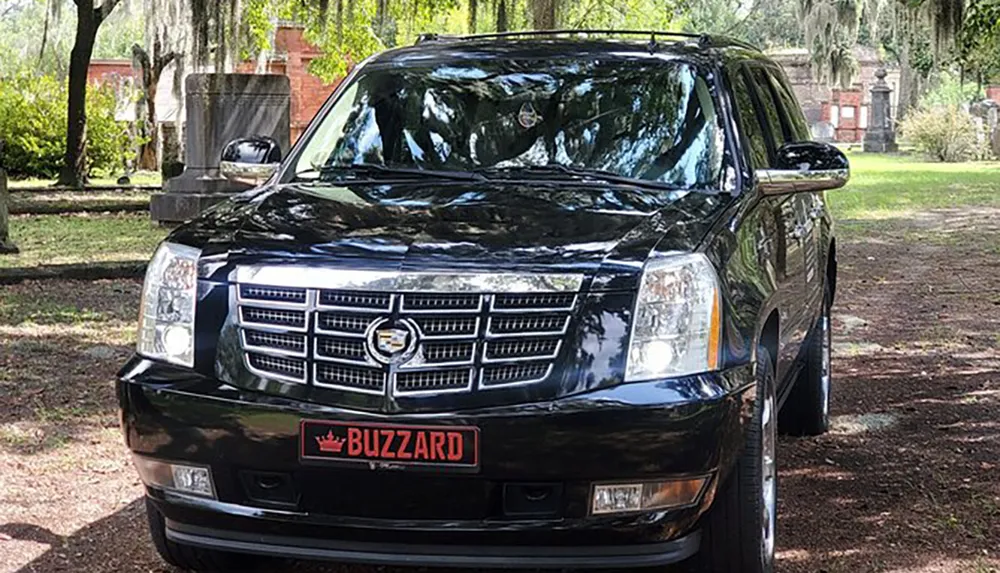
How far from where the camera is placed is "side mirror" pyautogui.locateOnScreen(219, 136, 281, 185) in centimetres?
542

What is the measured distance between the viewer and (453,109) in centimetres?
520

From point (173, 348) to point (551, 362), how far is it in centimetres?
113

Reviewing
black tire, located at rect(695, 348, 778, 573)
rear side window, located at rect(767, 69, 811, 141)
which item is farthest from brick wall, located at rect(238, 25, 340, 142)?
black tire, located at rect(695, 348, 778, 573)

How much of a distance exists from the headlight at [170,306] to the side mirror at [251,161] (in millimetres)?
1311

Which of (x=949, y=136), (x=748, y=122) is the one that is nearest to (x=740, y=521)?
(x=748, y=122)

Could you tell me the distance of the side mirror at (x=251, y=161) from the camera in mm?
5418

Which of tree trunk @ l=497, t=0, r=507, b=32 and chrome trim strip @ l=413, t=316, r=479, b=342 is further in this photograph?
tree trunk @ l=497, t=0, r=507, b=32

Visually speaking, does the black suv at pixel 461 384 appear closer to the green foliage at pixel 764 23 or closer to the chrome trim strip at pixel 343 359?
the chrome trim strip at pixel 343 359

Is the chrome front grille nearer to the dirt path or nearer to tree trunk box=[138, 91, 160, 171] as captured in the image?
the dirt path

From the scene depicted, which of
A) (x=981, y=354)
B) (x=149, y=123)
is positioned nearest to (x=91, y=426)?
(x=981, y=354)

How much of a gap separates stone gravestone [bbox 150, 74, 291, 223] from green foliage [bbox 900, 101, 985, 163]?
24648 millimetres

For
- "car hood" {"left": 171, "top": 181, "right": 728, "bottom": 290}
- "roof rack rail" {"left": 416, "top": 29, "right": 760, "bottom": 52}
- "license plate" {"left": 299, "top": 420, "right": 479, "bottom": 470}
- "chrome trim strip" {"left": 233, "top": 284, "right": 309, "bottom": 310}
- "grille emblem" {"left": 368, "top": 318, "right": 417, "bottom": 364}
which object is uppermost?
"roof rack rail" {"left": 416, "top": 29, "right": 760, "bottom": 52}

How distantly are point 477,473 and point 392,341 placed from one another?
425mm

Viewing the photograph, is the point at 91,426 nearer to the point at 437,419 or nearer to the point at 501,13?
the point at 437,419
